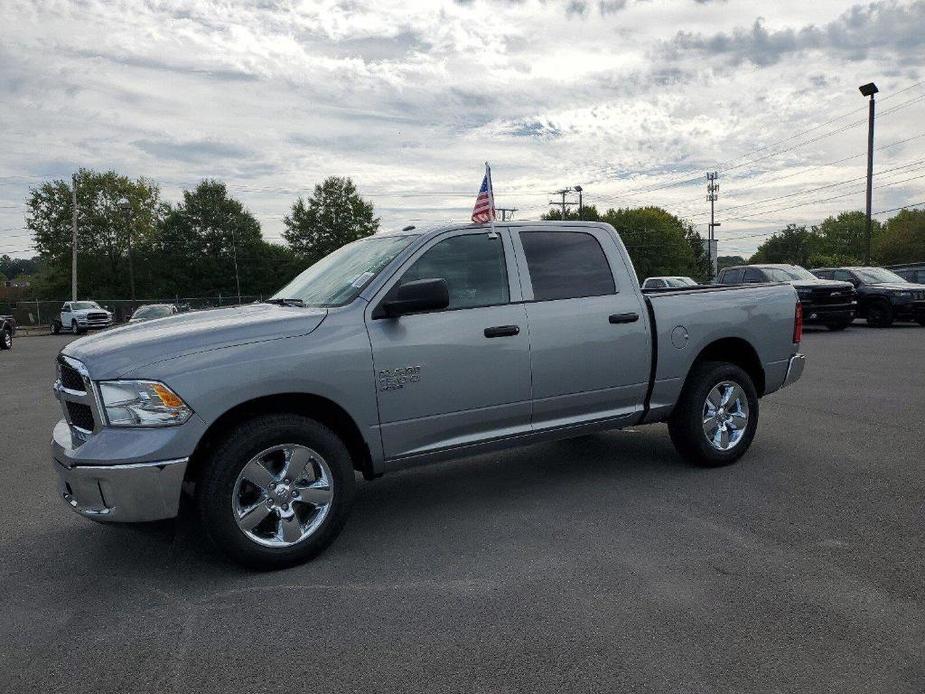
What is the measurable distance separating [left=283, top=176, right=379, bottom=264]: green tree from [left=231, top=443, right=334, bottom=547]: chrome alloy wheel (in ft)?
271

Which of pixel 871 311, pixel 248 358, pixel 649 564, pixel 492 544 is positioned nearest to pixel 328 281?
pixel 248 358

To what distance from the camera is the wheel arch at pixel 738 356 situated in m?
5.99

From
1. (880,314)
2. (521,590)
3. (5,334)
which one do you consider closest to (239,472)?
(521,590)

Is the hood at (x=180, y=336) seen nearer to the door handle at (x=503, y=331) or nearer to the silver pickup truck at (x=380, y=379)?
the silver pickup truck at (x=380, y=379)

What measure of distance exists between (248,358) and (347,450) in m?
0.79

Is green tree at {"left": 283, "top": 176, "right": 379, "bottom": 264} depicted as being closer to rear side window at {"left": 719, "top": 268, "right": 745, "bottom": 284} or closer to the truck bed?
rear side window at {"left": 719, "top": 268, "right": 745, "bottom": 284}

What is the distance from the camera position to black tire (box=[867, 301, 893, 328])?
21328 millimetres

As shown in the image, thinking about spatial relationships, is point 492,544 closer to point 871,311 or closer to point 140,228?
point 871,311

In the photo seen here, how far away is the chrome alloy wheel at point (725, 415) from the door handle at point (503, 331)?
1905 millimetres

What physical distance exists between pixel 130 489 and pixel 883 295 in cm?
2229

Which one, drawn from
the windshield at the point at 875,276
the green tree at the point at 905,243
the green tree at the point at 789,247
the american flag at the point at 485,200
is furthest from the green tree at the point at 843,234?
the american flag at the point at 485,200

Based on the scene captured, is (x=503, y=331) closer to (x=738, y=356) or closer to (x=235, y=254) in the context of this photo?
(x=738, y=356)

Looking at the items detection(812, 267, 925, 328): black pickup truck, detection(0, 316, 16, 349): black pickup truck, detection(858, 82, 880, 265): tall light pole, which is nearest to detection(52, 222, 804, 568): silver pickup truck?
detection(812, 267, 925, 328): black pickup truck

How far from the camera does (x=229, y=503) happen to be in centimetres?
388
